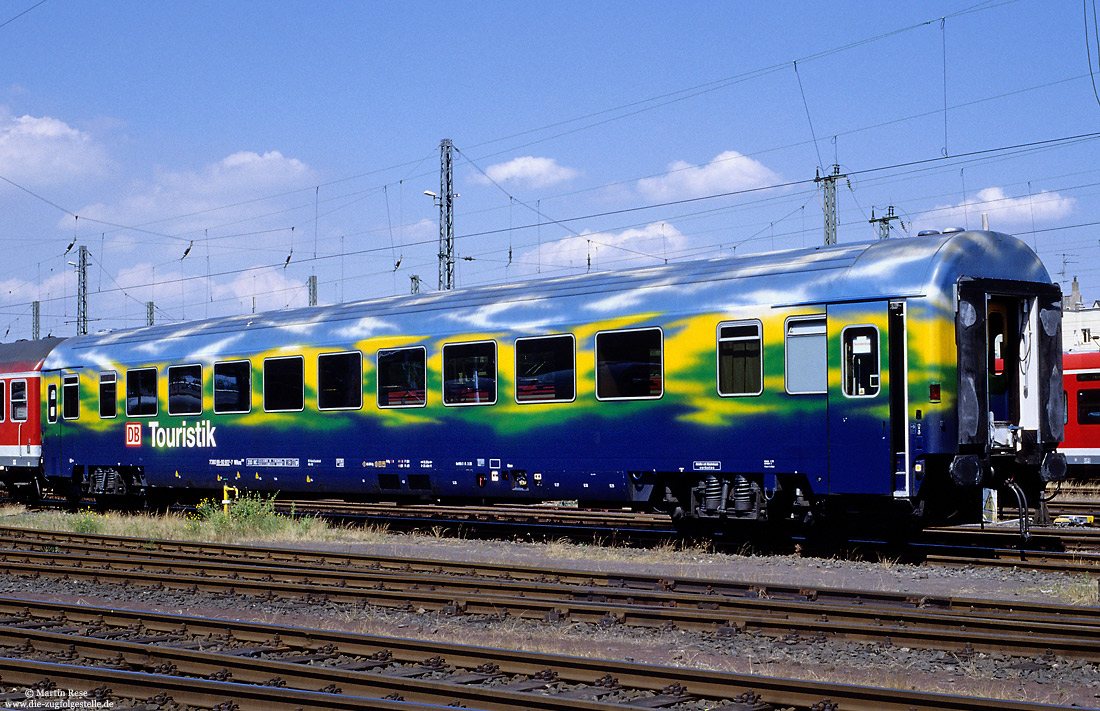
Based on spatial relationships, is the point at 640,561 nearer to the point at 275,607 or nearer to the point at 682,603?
the point at 682,603

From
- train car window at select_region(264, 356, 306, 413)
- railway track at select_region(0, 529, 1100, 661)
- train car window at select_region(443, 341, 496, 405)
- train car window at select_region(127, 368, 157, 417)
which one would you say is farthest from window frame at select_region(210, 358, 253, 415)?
train car window at select_region(443, 341, 496, 405)

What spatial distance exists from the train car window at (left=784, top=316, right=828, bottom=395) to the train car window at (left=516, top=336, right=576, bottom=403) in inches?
125

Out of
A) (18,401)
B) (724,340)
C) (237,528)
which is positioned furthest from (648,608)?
(18,401)

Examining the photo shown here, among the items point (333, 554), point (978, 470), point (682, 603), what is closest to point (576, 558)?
point (333, 554)

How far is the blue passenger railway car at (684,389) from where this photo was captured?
41.8ft

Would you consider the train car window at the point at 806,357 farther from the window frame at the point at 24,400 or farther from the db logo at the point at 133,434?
the window frame at the point at 24,400

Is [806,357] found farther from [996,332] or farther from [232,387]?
[232,387]

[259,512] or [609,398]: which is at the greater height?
[609,398]

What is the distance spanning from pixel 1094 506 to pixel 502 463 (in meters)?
13.0

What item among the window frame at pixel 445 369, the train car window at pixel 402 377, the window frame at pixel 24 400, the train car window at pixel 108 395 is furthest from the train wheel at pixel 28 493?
the window frame at pixel 445 369

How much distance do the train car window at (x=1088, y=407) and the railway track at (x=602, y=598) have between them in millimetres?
18523

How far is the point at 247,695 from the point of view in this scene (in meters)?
7.27

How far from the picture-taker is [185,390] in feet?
68.0

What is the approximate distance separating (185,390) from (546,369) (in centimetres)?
838
